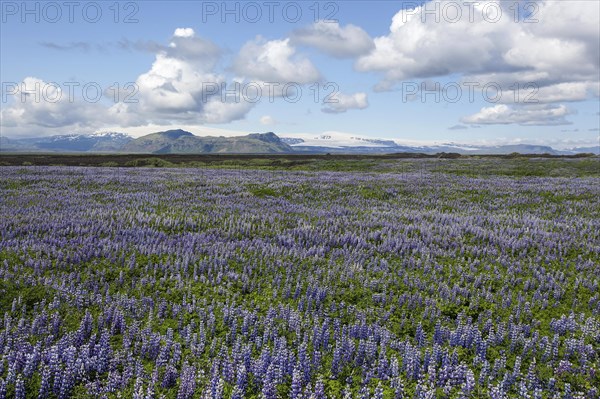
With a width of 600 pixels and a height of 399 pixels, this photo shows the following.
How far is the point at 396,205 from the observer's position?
762 inches

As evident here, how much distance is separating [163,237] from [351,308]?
6617mm

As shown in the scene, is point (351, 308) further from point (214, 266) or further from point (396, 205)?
point (396, 205)

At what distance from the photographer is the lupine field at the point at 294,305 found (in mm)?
5273

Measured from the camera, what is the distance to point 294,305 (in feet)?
25.5

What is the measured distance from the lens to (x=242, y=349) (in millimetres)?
5762

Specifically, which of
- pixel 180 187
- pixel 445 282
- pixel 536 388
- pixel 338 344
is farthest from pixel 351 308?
pixel 180 187

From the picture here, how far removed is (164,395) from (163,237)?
7356mm

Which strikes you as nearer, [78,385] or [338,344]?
[78,385]

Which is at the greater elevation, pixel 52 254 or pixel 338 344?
pixel 52 254

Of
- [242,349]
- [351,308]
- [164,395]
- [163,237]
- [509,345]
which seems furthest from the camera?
[163,237]

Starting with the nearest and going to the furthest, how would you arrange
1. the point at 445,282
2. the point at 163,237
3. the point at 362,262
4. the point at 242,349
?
1. the point at 242,349
2. the point at 445,282
3. the point at 362,262
4. the point at 163,237

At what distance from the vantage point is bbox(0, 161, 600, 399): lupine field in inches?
208

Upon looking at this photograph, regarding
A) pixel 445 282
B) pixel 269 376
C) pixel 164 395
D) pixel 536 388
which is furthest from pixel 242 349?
pixel 445 282

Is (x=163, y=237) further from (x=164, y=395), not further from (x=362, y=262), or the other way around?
(x=164, y=395)
